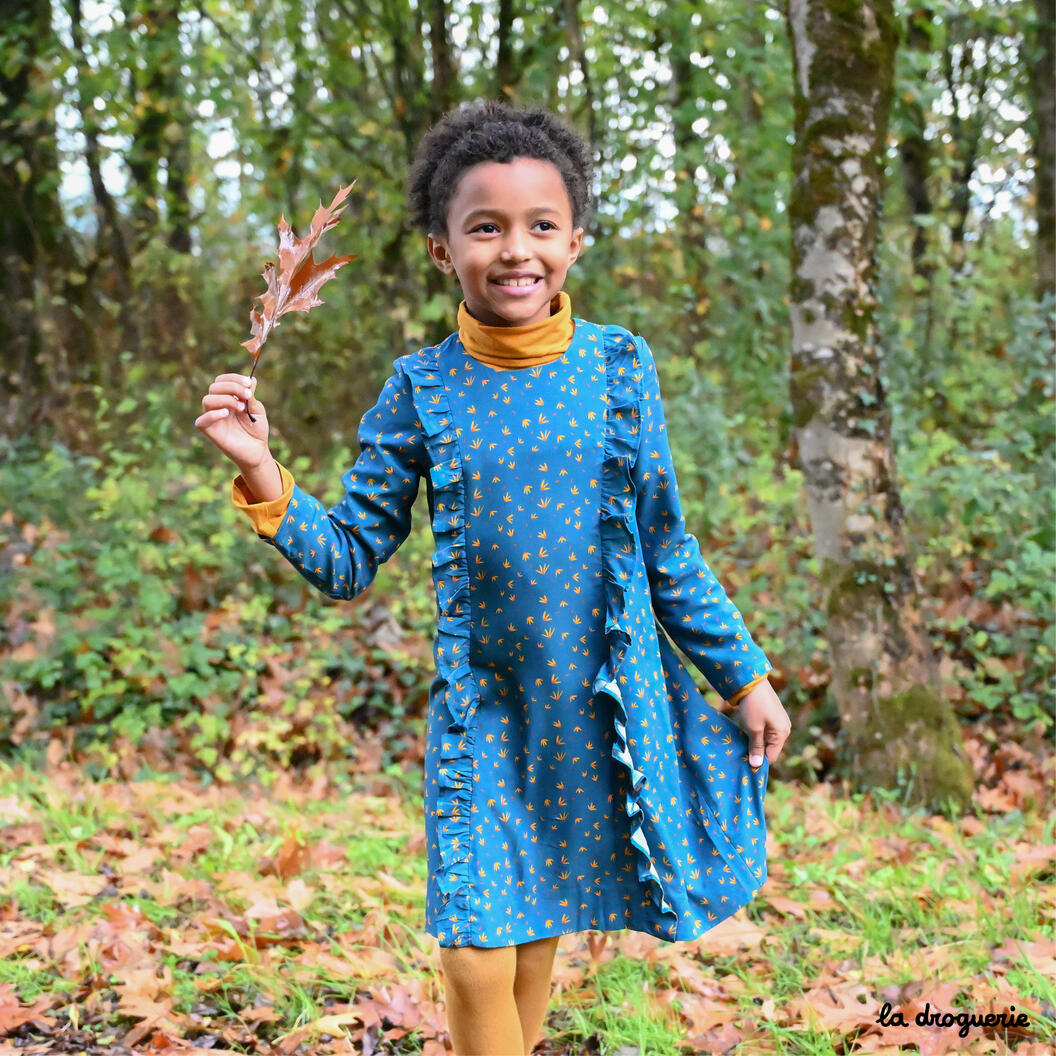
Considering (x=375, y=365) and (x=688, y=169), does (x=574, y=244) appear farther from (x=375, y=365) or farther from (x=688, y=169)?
(x=375, y=365)

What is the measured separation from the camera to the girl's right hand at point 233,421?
2006 mm

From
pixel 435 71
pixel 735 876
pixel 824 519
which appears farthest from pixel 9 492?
pixel 735 876

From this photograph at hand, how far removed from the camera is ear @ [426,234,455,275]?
239cm

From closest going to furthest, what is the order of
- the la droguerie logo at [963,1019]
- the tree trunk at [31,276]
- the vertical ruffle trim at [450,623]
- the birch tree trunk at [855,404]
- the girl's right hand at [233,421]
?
the girl's right hand at [233,421], the vertical ruffle trim at [450,623], the la droguerie logo at [963,1019], the birch tree trunk at [855,404], the tree trunk at [31,276]

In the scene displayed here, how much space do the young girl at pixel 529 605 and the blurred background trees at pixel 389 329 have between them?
111 inches

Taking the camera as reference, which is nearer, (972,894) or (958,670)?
(972,894)

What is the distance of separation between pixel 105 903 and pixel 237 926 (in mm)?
476

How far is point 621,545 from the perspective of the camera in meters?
2.29

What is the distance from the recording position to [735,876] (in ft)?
7.61

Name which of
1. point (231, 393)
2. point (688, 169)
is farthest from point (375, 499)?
point (688, 169)

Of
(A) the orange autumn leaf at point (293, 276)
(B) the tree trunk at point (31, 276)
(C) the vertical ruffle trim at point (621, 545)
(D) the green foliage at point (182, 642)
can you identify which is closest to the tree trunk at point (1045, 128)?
(D) the green foliage at point (182, 642)

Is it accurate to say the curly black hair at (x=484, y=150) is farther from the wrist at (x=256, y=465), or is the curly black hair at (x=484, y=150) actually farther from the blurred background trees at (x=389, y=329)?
the blurred background trees at (x=389, y=329)

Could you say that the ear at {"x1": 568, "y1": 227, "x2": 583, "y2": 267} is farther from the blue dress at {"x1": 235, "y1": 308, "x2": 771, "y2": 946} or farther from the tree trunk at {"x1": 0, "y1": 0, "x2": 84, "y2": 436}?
the tree trunk at {"x1": 0, "y1": 0, "x2": 84, "y2": 436}

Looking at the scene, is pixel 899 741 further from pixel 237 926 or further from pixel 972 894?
pixel 237 926
